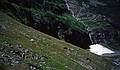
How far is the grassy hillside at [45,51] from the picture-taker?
30.0 m

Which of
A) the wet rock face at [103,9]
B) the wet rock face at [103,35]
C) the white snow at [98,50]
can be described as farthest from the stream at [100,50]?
the wet rock face at [103,9]

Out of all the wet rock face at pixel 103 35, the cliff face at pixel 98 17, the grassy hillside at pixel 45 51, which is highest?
the grassy hillside at pixel 45 51

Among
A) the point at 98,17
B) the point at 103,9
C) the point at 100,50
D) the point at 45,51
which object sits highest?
the point at 45,51

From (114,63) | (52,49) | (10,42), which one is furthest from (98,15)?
(10,42)

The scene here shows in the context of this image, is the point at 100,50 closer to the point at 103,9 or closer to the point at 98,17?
the point at 98,17

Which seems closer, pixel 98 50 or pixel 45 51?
pixel 45 51

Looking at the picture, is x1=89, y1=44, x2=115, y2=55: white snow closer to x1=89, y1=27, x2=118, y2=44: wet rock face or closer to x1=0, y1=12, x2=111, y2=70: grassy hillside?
x1=89, y1=27, x2=118, y2=44: wet rock face

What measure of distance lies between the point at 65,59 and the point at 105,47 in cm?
2846

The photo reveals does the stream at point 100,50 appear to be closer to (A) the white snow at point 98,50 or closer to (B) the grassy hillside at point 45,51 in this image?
(A) the white snow at point 98,50

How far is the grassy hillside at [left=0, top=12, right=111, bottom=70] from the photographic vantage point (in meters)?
30.0

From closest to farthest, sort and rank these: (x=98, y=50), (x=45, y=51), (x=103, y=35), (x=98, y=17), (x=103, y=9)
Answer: (x=45, y=51) → (x=98, y=50) → (x=103, y=35) → (x=98, y=17) → (x=103, y=9)

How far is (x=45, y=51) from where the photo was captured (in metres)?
33.2

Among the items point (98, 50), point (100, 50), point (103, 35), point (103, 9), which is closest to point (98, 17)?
point (103, 9)

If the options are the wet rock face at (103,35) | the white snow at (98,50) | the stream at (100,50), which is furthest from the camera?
the wet rock face at (103,35)
